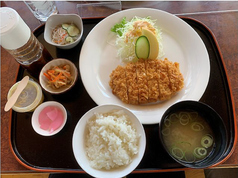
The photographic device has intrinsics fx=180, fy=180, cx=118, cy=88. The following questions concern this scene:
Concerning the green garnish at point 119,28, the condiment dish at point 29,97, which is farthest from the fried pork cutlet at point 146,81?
the condiment dish at point 29,97

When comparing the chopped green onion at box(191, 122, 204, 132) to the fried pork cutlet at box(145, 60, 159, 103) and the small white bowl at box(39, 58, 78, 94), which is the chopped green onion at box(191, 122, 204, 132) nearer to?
the fried pork cutlet at box(145, 60, 159, 103)

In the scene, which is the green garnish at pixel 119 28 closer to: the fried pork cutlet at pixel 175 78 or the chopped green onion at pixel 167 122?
the fried pork cutlet at pixel 175 78

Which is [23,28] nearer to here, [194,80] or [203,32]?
[194,80]

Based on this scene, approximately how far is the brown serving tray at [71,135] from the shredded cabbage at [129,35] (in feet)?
1.74

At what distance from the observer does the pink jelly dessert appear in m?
1.59

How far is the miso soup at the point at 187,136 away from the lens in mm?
1394

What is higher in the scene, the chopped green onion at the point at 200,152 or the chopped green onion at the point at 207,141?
the chopped green onion at the point at 207,141

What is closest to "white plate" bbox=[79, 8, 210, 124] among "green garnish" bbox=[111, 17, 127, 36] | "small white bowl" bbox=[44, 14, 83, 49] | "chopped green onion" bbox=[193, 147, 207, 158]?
"green garnish" bbox=[111, 17, 127, 36]

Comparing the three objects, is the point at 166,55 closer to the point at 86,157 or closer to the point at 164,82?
the point at 164,82

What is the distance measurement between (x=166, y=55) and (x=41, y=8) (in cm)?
165

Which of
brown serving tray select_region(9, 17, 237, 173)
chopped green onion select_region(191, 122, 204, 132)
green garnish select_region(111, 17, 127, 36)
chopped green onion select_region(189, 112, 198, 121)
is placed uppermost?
green garnish select_region(111, 17, 127, 36)

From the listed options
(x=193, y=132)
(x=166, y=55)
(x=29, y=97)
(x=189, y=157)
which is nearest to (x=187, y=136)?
(x=193, y=132)

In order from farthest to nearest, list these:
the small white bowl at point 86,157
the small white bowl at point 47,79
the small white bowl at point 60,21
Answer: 1. the small white bowl at point 60,21
2. the small white bowl at point 47,79
3. the small white bowl at point 86,157

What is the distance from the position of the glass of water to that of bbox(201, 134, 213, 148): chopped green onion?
2279 mm
